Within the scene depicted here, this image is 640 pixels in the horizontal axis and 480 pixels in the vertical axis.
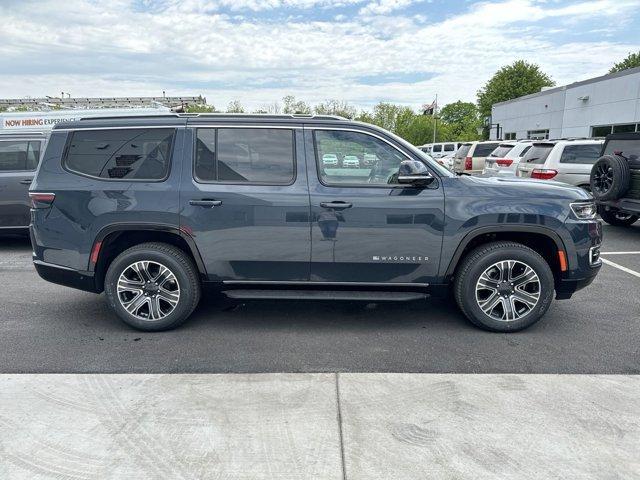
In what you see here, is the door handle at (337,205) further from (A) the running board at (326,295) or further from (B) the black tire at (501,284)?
(B) the black tire at (501,284)

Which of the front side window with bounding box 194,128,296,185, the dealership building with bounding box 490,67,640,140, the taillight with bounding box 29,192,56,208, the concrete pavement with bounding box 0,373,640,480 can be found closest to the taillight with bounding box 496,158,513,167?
the front side window with bounding box 194,128,296,185

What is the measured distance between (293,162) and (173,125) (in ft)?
3.70

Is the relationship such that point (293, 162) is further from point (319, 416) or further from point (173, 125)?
point (319, 416)

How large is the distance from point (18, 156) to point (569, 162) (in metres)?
10.7

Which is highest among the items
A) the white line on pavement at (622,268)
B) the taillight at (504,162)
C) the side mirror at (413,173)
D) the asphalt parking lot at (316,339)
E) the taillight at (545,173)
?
the side mirror at (413,173)

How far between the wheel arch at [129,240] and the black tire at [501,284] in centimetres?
232

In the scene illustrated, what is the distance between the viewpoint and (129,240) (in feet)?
15.4

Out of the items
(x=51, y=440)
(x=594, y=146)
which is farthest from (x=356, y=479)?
(x=594, y=146)

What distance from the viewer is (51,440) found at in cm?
291

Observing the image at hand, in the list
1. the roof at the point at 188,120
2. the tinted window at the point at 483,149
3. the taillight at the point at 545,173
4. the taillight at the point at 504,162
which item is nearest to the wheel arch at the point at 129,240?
the roof at the point at 188,120

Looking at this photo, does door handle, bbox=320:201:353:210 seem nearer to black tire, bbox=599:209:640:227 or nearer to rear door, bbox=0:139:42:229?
rear door, bbox=0:139:42:229

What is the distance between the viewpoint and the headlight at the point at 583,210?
4414mm

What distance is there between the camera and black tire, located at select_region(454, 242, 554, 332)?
14.5ft

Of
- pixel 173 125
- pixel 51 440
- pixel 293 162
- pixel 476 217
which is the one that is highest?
pixel 173 125
